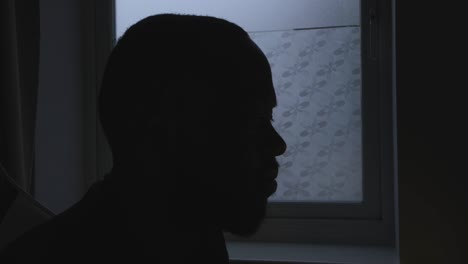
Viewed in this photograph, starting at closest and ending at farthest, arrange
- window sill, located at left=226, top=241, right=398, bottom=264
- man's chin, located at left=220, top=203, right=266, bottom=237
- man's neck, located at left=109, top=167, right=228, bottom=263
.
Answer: man's neck, located at left=109, top=167, right=228, bottom=263
man's chin, located at left=220, top=203, right=266, bottom=237
window sill, located at left=226, top=241, right=398, bottom=264

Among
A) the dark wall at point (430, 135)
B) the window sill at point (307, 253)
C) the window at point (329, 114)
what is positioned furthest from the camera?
the window at point (329, 114)

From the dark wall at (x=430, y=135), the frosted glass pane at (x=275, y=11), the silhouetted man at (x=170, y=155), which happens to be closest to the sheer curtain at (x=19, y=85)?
the frosted glass pane at (x=275, y=11)

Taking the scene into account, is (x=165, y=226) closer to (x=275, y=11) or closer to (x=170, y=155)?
(x=170, y=155)

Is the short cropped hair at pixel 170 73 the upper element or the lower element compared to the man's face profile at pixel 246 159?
upper

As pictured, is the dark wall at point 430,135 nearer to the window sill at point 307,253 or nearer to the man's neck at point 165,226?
the window sill at point 307,253

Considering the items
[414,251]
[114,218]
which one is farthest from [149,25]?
[414,251]

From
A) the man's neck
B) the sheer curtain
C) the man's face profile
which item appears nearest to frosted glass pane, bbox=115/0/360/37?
the sheer curtain

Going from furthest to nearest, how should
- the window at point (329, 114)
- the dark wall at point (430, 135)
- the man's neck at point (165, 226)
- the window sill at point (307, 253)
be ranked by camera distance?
the window at point (329, 114)
the window sill at point (307, 253)
the dark wall at point (430, 135)
the man's neck at point (165, 226)

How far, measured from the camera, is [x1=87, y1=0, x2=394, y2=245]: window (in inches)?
69.1

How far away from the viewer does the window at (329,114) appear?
176 centimetres

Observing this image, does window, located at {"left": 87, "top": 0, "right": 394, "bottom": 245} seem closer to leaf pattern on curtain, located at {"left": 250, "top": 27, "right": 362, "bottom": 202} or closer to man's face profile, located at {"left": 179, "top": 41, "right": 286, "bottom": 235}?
leaf pattern on curtain, located at {"left": 250, "top": 27, "right": 362, "bottom": 202}

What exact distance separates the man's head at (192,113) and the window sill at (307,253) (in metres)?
0.90

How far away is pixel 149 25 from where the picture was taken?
2.21 ft

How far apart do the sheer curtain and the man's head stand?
89 centimetres
